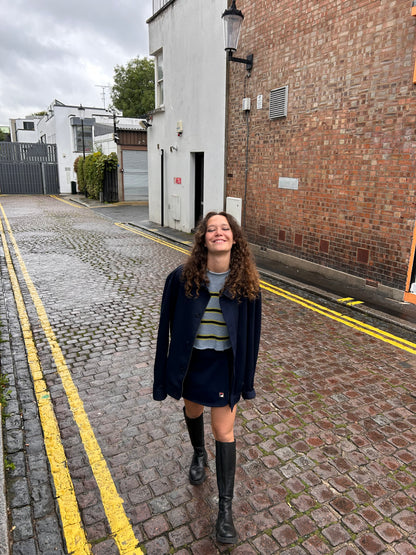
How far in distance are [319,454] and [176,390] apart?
1.52m

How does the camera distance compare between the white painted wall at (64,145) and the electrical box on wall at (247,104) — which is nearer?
the electrical box on wall at (247,104)

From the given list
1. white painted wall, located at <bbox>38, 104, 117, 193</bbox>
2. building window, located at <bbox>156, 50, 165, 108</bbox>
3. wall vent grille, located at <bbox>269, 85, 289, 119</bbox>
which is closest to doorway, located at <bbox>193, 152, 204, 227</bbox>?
building window, located at <bbox>156, 50, 165, 108</bbox>

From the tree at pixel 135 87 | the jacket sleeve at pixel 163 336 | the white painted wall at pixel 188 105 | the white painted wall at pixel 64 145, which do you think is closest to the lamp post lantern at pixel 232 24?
the white painted wall at pixel 188 105

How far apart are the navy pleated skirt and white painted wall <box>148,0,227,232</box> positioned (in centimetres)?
1035

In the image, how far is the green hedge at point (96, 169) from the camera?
27.7 metres

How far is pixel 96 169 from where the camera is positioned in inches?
1099

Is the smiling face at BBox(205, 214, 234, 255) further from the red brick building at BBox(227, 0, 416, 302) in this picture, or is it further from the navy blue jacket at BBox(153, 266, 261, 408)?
the red brick building at BBox(227, 0, 416, 302)

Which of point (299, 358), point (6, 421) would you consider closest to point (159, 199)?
point (299, 358)

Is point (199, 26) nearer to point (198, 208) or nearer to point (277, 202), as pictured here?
point (198, 208)

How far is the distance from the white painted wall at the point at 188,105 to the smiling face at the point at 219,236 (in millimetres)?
10177

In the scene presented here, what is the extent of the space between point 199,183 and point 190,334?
509 inches

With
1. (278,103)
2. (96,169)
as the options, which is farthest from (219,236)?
(96,169)

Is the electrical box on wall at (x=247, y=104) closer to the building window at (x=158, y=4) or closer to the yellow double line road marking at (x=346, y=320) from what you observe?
the yellow double line road marking at (x=346, y=320)

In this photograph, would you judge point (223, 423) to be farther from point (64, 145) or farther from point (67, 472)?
point (64, 145)
